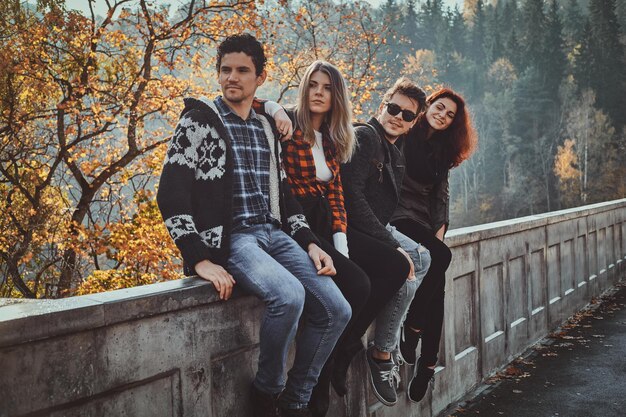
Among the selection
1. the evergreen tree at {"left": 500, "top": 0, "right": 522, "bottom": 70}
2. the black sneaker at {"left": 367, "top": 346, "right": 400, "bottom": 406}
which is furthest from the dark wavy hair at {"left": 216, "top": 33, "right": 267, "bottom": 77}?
the evergreen tree at {"left": 500, "top": 0, "right": 522, "bottom": 70}

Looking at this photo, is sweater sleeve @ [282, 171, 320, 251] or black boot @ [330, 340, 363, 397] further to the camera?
black boot @ [330, 340, 363, 397]

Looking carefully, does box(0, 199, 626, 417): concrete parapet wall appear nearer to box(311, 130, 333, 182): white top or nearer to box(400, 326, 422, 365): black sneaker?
box(400, 326, 422, 365): black sneaker

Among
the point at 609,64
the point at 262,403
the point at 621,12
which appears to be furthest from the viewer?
the point at 621,12

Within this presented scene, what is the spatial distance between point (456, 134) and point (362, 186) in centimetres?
105

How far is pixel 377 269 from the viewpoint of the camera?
11.4ft

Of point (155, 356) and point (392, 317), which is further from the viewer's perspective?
point (392, 317)

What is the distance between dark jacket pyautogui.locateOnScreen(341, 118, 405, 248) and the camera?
3.62 m

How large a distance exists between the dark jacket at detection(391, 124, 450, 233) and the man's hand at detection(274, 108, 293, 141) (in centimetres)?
123

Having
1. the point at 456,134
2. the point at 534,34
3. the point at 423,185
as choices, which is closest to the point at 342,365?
the point at 423,185

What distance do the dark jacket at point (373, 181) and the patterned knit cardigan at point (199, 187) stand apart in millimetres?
982

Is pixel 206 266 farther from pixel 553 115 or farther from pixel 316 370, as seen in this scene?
pixel 553 115

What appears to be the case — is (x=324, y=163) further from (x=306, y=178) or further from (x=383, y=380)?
(x=383, y=380)

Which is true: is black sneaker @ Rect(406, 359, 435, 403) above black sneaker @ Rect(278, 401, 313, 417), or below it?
below

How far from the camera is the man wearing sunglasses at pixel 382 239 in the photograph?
3.44 meters
